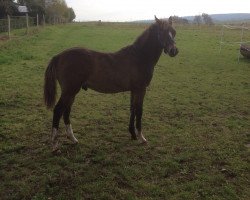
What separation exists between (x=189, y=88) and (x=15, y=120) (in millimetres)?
5729

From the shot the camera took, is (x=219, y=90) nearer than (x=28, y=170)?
No

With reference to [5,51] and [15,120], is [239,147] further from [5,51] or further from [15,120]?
[5,51]

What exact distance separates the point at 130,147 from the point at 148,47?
1.85 metres

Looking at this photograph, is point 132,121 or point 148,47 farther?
point 132,121

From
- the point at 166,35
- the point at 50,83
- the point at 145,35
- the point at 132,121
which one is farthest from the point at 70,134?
the point at 166,35

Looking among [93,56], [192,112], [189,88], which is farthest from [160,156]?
[189,88]

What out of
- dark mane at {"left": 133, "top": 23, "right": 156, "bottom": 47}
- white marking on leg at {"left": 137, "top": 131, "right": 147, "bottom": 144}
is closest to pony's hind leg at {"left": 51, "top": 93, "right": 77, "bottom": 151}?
white marking on leg at {"left": 137, "top": 131, "right": 147, "bottom": 144}

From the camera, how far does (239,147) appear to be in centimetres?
580

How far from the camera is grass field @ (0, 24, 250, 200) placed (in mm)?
4340

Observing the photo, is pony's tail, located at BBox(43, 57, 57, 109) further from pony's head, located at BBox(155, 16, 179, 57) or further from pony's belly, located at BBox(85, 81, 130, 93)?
pony's head, located at BBox(155, 16, 179, 57)

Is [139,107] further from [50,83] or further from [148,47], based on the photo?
[50,83]

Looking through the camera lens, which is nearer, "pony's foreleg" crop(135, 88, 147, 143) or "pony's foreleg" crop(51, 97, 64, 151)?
"pony's foreleg" crop(51, 97, 64, 151)

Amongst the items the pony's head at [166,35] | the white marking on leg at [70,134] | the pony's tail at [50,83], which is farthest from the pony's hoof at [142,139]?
the pony's tail at [50,83]

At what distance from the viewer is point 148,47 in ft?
18.8
